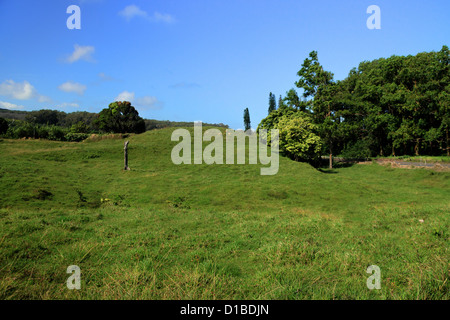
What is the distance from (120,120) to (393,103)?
235 feet

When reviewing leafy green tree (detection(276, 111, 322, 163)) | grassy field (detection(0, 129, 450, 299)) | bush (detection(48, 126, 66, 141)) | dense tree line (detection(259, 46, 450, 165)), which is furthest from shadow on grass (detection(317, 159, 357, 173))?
bush (detection(48, 126, 66, 141))

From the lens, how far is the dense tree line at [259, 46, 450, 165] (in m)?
45.6

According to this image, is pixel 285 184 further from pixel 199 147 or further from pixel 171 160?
pixel 199 147

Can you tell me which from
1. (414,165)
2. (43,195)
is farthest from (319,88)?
(43,195)

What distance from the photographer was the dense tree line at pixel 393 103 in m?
45.6

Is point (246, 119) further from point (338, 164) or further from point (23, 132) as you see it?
point (23, 132)

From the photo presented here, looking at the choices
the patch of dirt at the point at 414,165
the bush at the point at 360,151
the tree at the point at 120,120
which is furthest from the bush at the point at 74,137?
the patch of dirt at the point at 414,165

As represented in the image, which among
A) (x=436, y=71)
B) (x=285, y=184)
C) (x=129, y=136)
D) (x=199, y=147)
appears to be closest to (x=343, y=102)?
(x=436, y=71)

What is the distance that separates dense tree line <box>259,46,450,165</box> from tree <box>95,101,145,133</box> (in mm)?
44287

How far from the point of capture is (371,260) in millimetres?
5312

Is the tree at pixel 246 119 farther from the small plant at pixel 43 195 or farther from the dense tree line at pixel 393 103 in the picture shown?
the small plant at pixel 43 195

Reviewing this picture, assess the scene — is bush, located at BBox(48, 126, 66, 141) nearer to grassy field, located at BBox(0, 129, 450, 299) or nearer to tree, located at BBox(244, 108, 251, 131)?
grassy field, located at BBox(0, 129, 450, 299)

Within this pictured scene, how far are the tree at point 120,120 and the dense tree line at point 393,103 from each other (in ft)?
145
